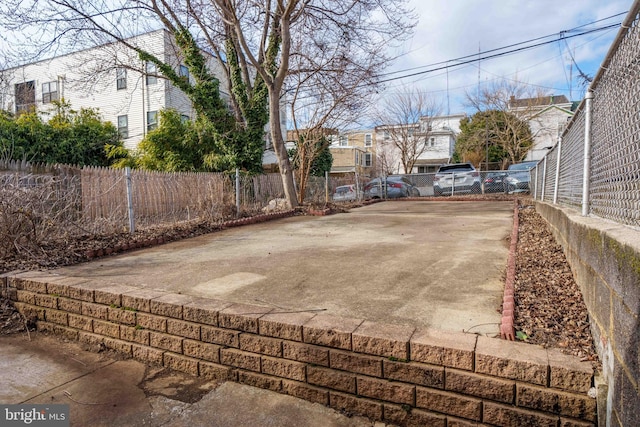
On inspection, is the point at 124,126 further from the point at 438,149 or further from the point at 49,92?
the point at 438,149

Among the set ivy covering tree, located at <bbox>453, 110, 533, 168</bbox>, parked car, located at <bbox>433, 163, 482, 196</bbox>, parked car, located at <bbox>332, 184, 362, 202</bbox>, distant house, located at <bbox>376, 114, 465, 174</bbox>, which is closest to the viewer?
parked car, located at <bbox>332, 184, 362, 202</bbox>

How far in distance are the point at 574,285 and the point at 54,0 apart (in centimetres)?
1401

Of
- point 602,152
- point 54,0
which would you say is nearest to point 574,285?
point 602,152

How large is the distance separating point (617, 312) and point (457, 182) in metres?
15.4

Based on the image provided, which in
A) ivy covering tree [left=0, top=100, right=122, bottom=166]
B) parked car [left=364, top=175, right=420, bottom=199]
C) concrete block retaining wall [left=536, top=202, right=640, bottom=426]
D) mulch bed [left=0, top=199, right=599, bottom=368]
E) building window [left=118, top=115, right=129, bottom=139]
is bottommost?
mulch bed [left=0, top=199, right=599, bottom=368]

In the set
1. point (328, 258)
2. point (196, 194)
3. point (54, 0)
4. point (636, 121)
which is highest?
point (54, 0)

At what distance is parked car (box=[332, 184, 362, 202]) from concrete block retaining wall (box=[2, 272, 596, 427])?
1267cm

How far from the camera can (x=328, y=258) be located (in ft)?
14.0

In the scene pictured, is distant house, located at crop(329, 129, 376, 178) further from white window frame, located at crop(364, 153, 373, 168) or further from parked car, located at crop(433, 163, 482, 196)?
parked car, located at crop(433, 163, 482, 196)

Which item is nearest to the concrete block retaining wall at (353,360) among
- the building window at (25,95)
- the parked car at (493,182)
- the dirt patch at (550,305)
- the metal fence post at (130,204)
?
the dirt patch at (550,305)

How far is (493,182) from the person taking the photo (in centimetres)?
1577

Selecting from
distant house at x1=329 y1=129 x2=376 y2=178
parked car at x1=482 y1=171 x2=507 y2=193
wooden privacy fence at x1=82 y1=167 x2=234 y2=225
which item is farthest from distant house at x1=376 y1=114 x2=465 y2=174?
wooden privacy fence at x1=82 y1=167 x2=234 y2=225

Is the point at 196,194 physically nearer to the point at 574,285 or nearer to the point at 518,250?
the point at 518,250

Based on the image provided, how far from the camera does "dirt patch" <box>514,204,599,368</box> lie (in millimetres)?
1981
